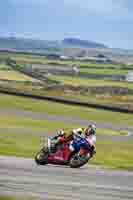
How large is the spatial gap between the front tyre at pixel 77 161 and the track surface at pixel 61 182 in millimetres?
226

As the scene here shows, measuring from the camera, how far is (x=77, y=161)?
19859 millimetres

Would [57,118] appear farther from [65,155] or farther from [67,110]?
[65,155]

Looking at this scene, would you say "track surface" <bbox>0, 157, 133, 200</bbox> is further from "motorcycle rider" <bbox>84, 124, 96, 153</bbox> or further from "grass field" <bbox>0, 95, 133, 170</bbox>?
"grass field" <bbox>0, 95, 133, 170</bbox>

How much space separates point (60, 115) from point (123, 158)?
54.9 ft

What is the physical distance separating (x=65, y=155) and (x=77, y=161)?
17.5 inches

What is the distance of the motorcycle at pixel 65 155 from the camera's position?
19766mm

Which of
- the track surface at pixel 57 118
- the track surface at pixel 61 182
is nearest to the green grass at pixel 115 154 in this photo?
the track surface at pixel 61 182

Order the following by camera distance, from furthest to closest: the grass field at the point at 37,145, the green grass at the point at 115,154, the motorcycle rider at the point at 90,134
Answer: the grass field at the point at 37,145 < the green grass at the point at 115,154 < the motorcycle rider at the point at 90,134

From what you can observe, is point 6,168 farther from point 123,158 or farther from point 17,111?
point 17,111

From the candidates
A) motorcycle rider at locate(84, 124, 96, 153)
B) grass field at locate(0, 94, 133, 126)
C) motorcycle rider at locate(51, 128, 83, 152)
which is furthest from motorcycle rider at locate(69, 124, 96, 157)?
grass field at locate(0, 94, 133, 126)

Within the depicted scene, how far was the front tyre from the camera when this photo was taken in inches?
781

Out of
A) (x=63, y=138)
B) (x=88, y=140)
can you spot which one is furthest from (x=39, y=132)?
(x=88, y=140)

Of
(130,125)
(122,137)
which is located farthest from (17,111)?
(122,137)

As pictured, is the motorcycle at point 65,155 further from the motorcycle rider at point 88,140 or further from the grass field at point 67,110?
the grass field at point 67,110
